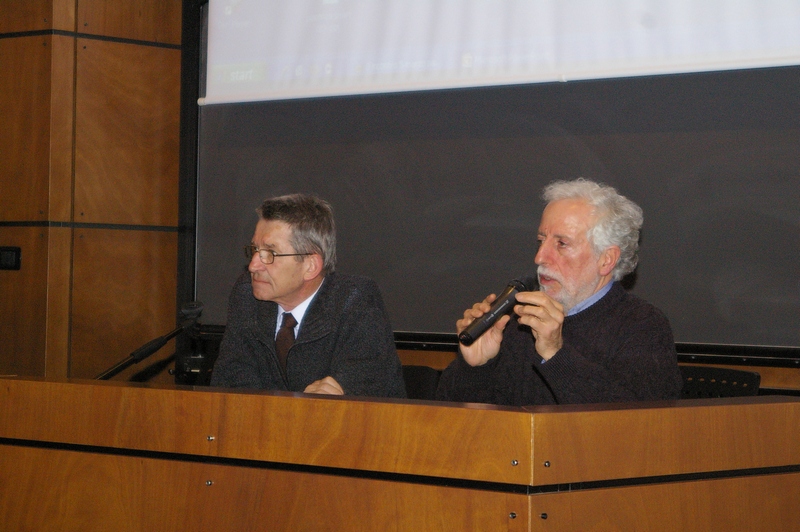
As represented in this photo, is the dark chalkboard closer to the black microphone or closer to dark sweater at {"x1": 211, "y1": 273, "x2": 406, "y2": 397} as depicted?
dark sweater at {"x1": 211, "y1": 273, "x2": 406, "y2": 397}

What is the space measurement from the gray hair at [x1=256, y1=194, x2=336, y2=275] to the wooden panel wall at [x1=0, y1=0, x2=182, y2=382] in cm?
157

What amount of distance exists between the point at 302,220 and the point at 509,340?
744 millimetres

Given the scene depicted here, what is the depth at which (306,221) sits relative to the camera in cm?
271

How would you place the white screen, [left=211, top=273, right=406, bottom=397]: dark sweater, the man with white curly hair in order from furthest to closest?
the white screen < [left=211, top=273, right=406, bottom=397]: dark sweater < the man with white curly hair

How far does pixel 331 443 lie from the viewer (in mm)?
1505

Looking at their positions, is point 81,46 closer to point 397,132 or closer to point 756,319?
point 397,132

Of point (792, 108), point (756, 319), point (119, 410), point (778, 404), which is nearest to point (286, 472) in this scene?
point (119, 410)

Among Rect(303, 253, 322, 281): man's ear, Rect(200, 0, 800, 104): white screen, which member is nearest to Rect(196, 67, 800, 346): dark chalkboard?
Rect(200, 0, 800, 104): white screen

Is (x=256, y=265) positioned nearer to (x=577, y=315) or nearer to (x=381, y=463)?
(x=577, y=315)

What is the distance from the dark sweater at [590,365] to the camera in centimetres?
201

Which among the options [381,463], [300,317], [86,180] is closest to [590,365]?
[381,463]

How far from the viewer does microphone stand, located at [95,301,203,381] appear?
2609mm

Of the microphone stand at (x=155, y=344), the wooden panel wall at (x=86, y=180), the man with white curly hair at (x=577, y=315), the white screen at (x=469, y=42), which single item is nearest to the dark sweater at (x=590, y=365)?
the man with white curly hair at (x=577, y=315)

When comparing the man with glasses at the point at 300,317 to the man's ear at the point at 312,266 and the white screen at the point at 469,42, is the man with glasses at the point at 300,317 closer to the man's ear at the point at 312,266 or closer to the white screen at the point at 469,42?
the man's ear at the point at 312,266
